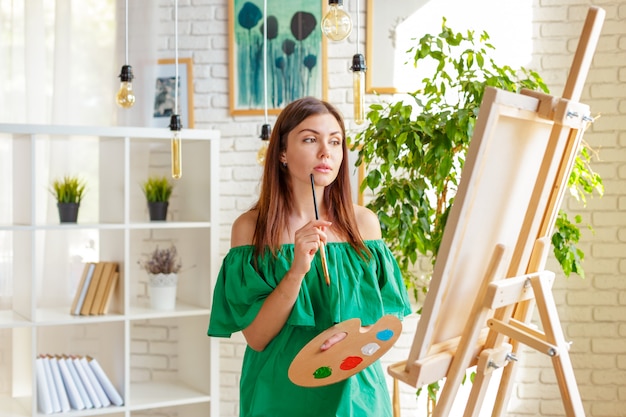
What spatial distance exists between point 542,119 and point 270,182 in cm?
69

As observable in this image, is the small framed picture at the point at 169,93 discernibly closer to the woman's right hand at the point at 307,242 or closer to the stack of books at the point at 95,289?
the stack of books at the point at 95,289

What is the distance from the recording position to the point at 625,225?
3.62 m

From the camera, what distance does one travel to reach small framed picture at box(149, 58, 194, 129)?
12.4ft

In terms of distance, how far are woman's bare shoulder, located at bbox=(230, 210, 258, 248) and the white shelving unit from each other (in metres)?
1.34

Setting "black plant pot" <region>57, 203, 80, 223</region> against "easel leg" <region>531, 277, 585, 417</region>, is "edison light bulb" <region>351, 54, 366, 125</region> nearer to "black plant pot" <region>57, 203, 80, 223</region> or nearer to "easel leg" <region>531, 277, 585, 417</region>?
"easel leg" <region>531, 277, 585, 417</region>

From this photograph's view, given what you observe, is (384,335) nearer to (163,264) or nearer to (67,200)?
(163,264)

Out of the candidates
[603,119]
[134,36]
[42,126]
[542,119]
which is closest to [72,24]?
[134,36]

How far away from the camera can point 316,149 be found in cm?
195

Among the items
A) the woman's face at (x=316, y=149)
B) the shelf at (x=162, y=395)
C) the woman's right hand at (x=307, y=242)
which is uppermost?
the woman's face at (x=316, y=149)

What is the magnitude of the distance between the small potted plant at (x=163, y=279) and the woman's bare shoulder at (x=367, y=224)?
1509 millimetres

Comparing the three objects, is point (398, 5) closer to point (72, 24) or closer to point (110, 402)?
point (72, 24)

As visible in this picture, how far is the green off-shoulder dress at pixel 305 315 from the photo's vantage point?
191 centimetres

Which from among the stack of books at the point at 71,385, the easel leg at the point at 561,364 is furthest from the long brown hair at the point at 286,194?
the stack of books at the point at 71,385

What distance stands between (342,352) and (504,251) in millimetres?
396
